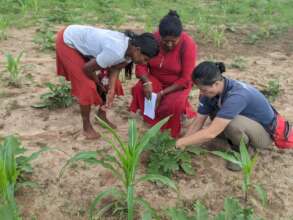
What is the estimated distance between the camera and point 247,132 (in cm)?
355

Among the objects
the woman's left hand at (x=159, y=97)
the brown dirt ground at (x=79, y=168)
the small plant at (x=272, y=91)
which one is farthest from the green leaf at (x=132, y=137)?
the small plant at (x=272, y=91)

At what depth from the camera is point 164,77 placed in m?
4.17

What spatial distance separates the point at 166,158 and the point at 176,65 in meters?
1.01

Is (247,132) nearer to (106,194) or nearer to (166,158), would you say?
(166,158)

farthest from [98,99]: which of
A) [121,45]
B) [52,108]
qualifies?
[52,108]

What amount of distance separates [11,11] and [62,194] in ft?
17.6

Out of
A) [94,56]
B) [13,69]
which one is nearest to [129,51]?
[94,56]

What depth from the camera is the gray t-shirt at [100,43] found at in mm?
3496

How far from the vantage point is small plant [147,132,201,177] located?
11.0 feet

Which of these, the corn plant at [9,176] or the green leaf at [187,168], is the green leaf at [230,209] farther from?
the corn plant at [9,176]

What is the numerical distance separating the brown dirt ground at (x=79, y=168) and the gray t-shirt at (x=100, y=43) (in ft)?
2.54

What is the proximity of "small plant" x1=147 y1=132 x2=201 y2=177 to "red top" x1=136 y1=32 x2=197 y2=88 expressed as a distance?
32.2 inches

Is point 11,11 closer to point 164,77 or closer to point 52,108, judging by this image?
point 52,108

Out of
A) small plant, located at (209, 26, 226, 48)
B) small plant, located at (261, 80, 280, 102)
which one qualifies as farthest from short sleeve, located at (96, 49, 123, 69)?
small plant, located at (209, 26, 226, 48)
